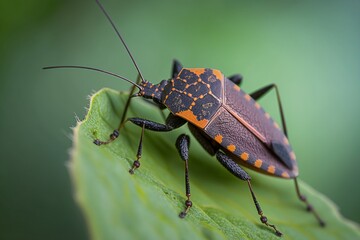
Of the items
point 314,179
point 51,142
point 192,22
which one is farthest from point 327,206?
point 51,142

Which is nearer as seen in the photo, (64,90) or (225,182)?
(225,182)

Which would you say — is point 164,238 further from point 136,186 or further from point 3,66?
point 3,66

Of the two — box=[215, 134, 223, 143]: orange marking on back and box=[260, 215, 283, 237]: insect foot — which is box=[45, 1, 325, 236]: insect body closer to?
box=[215, 134, 223, 143]: orange marking on back

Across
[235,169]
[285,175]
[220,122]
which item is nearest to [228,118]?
[220,122]

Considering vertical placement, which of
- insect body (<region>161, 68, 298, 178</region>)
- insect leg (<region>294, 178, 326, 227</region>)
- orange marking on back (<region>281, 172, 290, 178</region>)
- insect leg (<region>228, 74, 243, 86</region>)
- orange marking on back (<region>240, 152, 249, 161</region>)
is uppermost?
insect leg (<region>228, 74, 243, 86</region>)

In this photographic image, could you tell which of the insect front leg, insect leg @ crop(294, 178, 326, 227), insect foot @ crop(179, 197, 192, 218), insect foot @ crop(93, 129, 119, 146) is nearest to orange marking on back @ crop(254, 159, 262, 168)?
insect leg @ crop(294, 178, 326, 227)

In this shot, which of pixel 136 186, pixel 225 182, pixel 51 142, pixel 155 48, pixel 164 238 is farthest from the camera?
pixel 155 48

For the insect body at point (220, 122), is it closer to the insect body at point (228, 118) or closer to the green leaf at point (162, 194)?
the insect body at point (228, 118)
